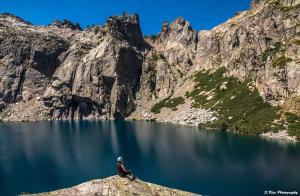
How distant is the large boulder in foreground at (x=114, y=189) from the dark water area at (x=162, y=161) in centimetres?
3301

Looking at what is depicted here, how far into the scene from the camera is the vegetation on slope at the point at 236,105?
128625 millimetres

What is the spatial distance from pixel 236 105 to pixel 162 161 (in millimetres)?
74249

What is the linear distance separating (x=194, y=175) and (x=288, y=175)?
18.6 meters

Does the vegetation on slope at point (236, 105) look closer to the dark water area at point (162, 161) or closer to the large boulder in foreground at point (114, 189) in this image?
the dark water area at point (162, 161)

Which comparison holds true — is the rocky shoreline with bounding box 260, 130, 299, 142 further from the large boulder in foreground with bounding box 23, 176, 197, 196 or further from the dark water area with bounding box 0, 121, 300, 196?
the large boulder in foreground with bounding box 23, 176, 197, 196

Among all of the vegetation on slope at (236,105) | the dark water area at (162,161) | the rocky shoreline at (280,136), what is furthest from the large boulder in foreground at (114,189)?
the vegetation on slope at (236,105)

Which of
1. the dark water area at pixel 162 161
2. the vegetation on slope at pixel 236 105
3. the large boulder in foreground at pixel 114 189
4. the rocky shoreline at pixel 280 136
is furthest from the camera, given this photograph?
the vegetation on slope at pixel 236 105

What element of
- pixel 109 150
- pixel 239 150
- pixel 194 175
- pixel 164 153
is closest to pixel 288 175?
pixel 194 175

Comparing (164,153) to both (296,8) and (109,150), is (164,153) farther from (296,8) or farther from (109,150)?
(296,8)

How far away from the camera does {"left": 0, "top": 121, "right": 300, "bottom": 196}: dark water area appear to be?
223 feet

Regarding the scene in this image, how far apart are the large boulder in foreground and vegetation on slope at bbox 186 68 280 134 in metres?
97.1

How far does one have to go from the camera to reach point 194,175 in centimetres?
7406

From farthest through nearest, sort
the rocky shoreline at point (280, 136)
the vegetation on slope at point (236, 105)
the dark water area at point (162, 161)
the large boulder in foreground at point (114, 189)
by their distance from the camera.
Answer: the vegetation on slope at point (236, 105) < the rocky shoreline at point (280, 136) < the dark water area at point (162, 161) < the large boulder in foreground at point (114, 189)

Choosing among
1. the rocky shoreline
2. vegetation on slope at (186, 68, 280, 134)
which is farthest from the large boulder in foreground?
vegetation on slope at (186, 68, 280, 134)
